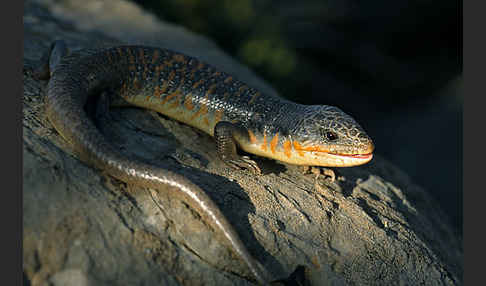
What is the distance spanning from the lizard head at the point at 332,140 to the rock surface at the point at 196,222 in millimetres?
436

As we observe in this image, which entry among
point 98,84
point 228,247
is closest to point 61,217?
point 228,247

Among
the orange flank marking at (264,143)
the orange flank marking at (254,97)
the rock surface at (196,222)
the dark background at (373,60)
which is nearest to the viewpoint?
the rock surface at (196,222)

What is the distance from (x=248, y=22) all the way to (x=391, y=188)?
24.1ft

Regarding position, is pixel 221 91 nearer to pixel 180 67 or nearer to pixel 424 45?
pixel 180 67

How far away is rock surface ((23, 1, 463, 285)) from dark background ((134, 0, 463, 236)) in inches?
235

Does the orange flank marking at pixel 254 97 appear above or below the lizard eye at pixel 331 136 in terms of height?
above

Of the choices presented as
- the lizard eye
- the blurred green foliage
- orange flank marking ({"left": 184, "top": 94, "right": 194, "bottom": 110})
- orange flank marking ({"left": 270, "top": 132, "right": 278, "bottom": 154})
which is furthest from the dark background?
the lizard eye

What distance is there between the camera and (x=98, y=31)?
902cm

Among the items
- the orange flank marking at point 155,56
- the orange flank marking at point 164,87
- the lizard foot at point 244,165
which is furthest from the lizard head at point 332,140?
the orange flank marking at point 155,56

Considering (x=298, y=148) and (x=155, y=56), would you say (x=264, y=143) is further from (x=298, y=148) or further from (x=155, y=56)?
(x=155, y=56)

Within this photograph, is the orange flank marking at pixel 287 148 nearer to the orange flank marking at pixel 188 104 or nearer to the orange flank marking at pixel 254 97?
the orange flank marking at pixel 254 97

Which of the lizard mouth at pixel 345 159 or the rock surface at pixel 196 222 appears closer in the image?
the rock surface at pixel 196 222

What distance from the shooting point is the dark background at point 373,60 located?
1207cm

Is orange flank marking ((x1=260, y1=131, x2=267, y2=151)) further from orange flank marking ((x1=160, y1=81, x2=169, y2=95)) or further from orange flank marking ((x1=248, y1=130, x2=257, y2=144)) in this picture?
orange flank marking ((x1=160, y1=81, x2=169, y2=95))
